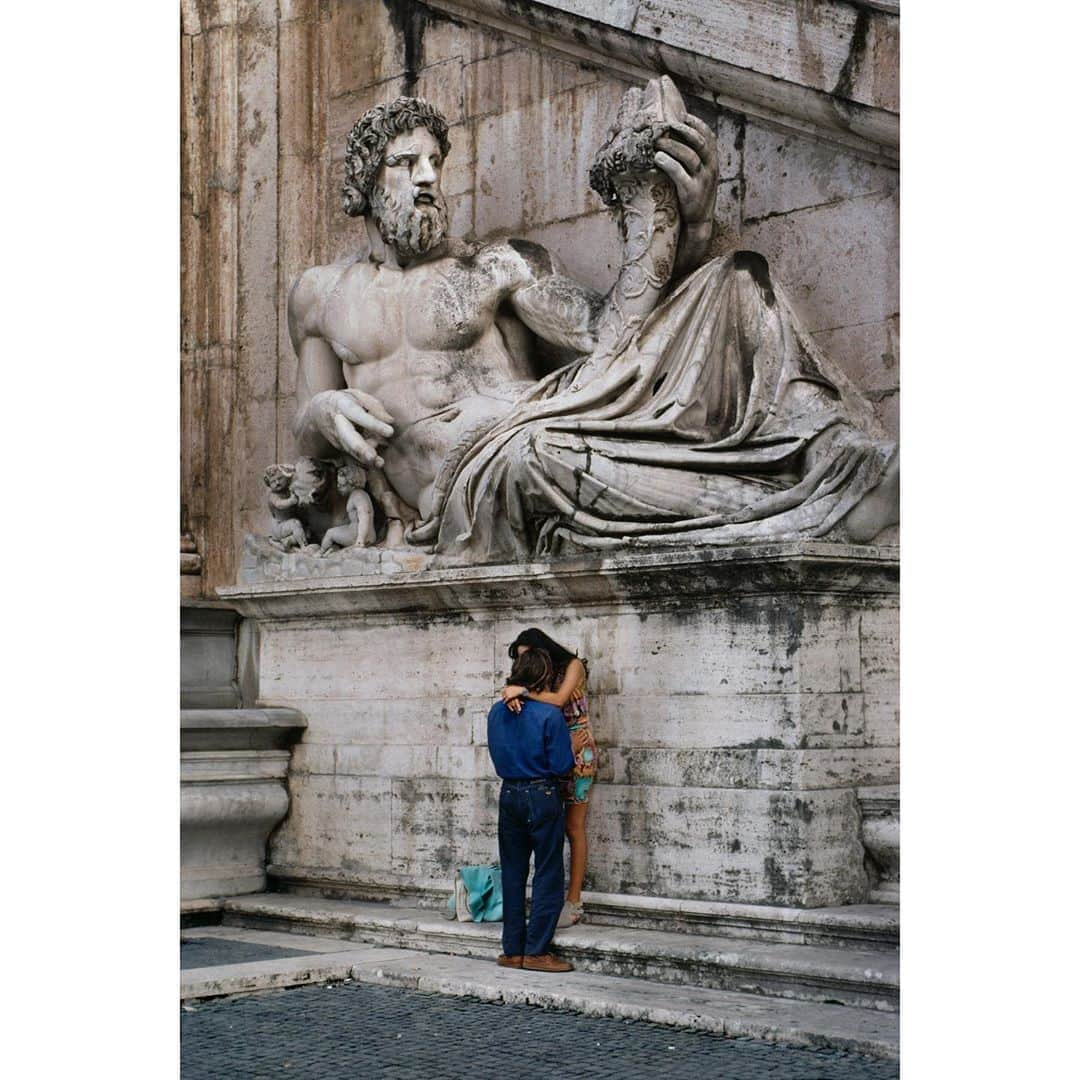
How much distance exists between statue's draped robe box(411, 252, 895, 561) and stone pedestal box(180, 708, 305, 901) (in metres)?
1.31

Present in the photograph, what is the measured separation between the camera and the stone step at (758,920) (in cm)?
625

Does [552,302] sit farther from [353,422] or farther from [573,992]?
[573,992]

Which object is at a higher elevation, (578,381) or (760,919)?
(578,381)

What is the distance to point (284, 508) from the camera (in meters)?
9.05

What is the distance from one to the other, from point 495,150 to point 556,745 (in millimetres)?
4024

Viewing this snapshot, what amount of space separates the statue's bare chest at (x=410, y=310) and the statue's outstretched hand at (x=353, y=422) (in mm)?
252

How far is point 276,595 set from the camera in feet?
28.6

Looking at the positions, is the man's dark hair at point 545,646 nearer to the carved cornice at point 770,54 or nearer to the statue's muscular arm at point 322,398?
the statue's muscular arm at point 322,398

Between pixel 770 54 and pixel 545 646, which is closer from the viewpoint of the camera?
pixel 545 646

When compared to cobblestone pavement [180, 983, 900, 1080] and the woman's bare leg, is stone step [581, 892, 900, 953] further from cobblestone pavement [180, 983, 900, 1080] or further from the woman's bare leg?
cobblestone pavement [180, 983, 900, 1080]

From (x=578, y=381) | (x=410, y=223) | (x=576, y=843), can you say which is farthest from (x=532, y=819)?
(x=410, y=223)

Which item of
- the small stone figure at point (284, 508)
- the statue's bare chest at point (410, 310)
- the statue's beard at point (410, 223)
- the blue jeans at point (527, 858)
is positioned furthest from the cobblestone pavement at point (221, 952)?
the statue's beard at point (410, 223)

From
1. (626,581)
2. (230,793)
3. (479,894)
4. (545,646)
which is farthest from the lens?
(230,793)
